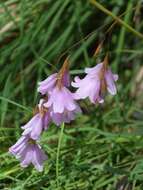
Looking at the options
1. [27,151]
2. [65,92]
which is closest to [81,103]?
[27,151]

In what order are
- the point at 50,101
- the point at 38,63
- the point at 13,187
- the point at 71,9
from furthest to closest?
the point at 71,9
the point at 38,63
the point at 13,187
the point at 50,101

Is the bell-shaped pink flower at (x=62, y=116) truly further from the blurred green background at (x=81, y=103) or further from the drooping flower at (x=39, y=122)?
the blurred green background at (x=81, y=103)

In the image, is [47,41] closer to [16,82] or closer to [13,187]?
[16,82]

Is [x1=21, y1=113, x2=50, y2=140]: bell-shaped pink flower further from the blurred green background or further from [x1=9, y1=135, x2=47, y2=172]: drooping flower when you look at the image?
the blurred green background

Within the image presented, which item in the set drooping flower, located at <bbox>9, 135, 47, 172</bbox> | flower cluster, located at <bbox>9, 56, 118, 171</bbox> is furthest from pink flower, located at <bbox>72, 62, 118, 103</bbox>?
drooping flower, located at <bbox>9, 135, 47, 172</bbox>

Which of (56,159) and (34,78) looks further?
(34,78)

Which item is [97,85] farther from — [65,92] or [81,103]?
[81,103]

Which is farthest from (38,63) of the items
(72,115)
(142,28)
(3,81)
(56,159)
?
(72,115)

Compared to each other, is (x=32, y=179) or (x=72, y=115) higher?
(x=72, y=115)
